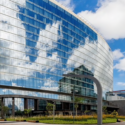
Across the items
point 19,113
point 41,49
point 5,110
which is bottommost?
point 19,113

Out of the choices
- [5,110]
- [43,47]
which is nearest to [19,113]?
[5,110]

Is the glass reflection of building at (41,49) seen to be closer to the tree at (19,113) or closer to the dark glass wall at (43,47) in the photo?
the dark glass wall at (43,47)

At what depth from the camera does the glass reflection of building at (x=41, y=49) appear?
50.7 meters

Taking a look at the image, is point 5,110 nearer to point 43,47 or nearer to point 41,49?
point 41,49

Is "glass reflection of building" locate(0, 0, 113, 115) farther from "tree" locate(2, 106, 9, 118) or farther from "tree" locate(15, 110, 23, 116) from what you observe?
"tree" locate(2, 106, 9, 118)

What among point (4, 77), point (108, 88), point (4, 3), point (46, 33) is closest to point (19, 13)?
point (4, 3)

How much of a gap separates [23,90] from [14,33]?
12832mm

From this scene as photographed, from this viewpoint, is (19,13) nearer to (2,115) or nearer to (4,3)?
(4,3)

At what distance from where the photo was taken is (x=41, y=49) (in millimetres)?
58125

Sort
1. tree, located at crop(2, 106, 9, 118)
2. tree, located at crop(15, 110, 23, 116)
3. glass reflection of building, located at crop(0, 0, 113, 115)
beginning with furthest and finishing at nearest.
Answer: tree, located at crop(15, 110, 23, 116) < glass reflection of building, located at crop(0, 0, 113, 115) < tree, located at crop(2, 106, 9, 118)

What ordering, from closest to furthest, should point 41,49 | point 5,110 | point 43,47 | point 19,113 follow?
point 5,110 < point 19,113 < point 41,49 < point 43,47

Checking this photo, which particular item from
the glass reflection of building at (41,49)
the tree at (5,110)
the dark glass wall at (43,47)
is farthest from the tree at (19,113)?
the dark glass wall at (43,47)

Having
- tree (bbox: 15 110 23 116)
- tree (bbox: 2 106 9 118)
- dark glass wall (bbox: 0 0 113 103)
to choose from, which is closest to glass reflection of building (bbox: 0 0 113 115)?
dark glass wall (bbox: 0 0 113 103)

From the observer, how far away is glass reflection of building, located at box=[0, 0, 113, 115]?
5072 cm
